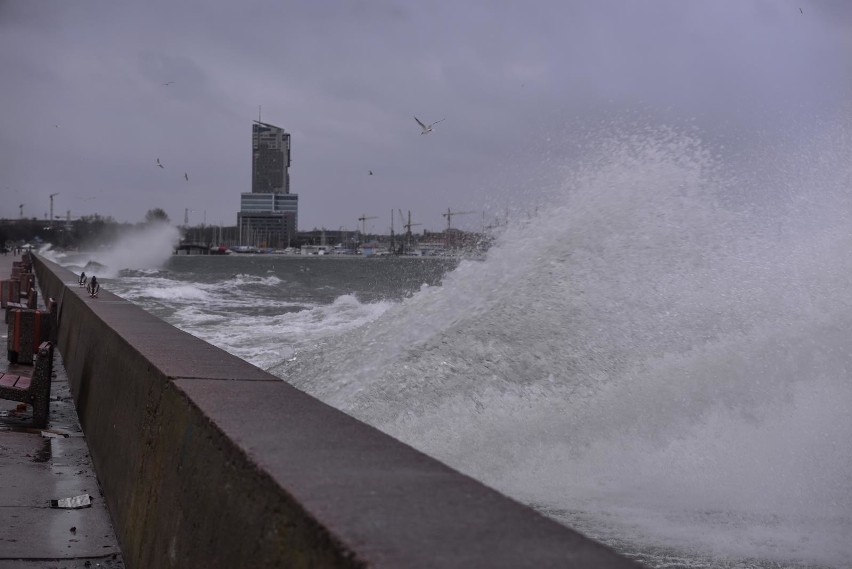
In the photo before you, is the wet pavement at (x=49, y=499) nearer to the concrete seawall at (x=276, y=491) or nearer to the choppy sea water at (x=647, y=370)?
the concrete seawall at (x=276, y=491)

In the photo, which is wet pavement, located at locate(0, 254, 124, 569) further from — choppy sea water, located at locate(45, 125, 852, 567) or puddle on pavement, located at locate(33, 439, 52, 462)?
choppy sea water, located at locate(45, 125, 852, 567)

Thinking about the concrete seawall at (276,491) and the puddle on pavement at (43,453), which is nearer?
the concrete seawall at (276,491)

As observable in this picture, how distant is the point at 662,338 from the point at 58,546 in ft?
21.7

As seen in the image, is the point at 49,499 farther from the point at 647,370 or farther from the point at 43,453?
the point at 647,370

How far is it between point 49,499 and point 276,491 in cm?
328

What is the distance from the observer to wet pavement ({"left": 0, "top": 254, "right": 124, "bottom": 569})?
422 centimetres

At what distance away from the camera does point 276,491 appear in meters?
2.39

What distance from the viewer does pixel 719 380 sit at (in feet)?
27.8

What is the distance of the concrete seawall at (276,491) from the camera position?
1.95 meters

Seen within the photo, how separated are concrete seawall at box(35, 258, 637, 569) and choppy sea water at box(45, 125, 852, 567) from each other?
2.52 meters

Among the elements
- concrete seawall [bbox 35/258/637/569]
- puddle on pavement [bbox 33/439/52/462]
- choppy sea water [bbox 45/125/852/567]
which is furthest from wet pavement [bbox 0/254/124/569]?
choppy sea water [bbox 45/125/852/567]

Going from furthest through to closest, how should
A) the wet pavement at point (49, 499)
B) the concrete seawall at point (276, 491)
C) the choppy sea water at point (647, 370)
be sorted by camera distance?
the choppy sea water at point (647, 370) → the wet pavement at point (49, 499) → the concrete seawall at point (276, 491)

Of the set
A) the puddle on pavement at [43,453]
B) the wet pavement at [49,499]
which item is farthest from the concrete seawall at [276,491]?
the puddle on pavement at [43,453]

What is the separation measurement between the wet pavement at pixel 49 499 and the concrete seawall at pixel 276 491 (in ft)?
0.53
